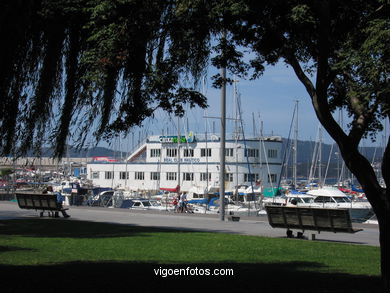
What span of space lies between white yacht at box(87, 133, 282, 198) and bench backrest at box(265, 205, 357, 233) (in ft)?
141

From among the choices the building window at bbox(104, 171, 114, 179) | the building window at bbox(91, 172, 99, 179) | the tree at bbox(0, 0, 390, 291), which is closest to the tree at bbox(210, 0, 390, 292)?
the tree at bbox(0, 0, 390, 291)

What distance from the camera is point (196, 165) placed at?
66.9 metres

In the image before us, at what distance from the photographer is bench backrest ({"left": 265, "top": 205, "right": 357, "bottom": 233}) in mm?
16344

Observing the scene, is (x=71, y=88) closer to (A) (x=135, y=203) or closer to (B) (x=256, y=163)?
(A) (x=135, y=203)

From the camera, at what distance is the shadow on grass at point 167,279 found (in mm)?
8273

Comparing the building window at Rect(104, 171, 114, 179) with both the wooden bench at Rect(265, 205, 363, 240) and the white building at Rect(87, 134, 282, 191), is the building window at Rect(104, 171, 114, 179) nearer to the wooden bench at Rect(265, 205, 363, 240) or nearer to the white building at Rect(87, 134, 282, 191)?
the white building at Rect(87, 134, 282, 191)

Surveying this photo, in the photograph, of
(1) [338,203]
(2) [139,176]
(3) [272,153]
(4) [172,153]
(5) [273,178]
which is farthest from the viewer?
(2) [139,176]

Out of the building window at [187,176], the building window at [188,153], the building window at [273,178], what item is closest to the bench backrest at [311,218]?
the building window at [188,153]

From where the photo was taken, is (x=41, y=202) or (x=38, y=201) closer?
(x=41, y=202)

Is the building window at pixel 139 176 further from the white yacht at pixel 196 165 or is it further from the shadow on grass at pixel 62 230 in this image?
the shadow on grass at pixel 62 230

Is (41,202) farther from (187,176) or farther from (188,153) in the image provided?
(187,176)

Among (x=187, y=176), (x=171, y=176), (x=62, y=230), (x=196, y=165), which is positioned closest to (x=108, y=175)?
(x=171, y=176)

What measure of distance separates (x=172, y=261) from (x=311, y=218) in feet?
22.8

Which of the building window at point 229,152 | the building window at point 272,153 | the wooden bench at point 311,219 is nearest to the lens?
the wooden bench at point 311,219
